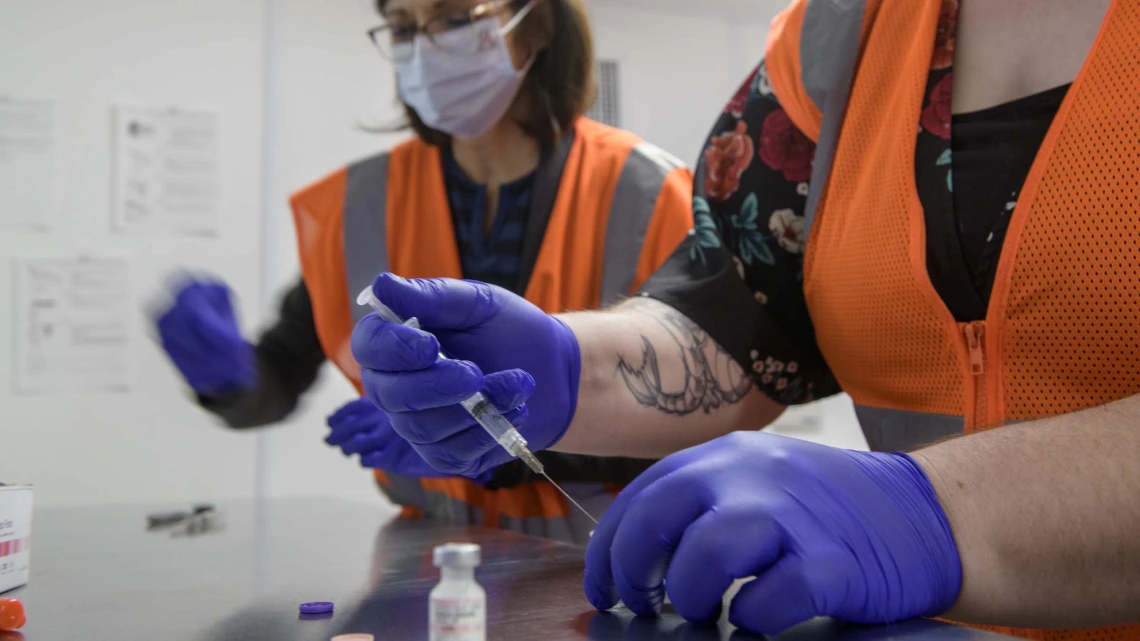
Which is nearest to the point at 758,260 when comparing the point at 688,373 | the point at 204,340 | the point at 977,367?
the point at 688,373

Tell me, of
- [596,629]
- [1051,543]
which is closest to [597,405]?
[596,629]

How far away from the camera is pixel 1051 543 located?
1.88ft

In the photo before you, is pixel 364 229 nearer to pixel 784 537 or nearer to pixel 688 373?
pixel 688 373

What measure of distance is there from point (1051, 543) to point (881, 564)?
11cm

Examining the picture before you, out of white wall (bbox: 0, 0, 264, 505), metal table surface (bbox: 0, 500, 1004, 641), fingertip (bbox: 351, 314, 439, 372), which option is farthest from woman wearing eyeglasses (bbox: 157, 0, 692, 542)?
white wall (bbox: 0, 0, 264, 505)

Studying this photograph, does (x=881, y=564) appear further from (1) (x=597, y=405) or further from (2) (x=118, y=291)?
(2) (x=118, y=291)

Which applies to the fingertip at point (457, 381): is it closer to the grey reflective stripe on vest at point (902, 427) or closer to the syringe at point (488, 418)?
the syringe at point (488, 418)

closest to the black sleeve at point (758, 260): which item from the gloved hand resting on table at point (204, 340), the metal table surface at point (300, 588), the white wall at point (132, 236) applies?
the metal table surface at point (300, 588)

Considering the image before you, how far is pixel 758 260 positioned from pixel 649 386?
18 centimetres

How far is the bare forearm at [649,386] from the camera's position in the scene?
2.89ft

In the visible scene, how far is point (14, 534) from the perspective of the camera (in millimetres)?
776

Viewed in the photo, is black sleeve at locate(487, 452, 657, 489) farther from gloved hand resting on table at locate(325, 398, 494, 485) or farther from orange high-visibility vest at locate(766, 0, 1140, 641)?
orange high-visibility vest at locate(766, 0, 1140, 641)

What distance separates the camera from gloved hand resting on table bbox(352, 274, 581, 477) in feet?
2.27

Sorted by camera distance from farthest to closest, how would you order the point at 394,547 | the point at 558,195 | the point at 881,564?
1. the point at 558,195
2. the point at 394,547
3. the point at 881,564
